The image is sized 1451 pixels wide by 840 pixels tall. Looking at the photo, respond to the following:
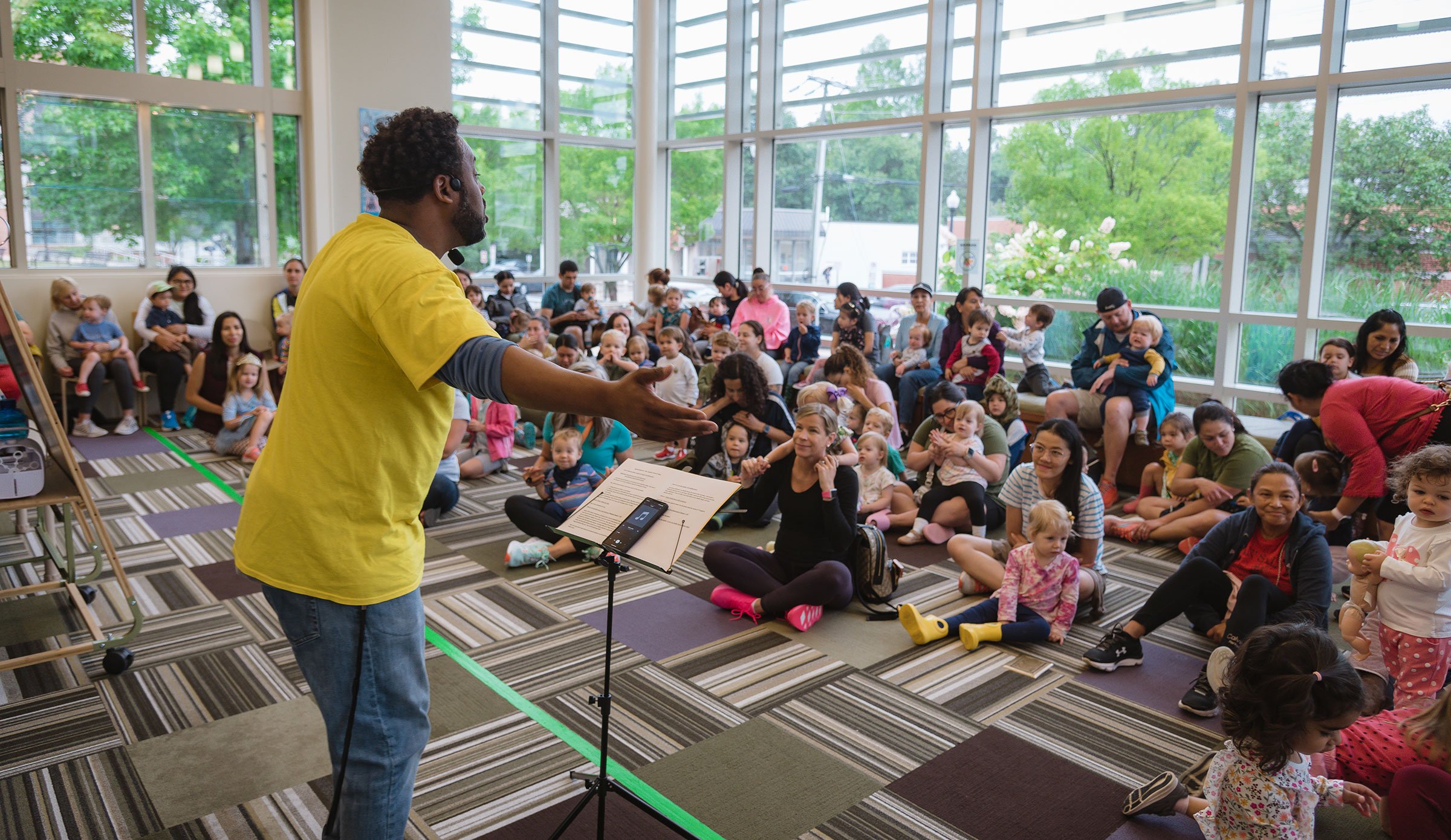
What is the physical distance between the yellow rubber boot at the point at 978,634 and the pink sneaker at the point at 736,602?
815mm

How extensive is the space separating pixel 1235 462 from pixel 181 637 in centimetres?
495

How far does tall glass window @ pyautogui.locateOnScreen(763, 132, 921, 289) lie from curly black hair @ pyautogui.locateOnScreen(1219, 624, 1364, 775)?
7.28 meters

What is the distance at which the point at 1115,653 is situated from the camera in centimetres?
354

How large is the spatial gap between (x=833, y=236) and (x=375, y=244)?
29.6 feet

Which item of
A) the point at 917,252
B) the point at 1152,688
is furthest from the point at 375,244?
the point at 917,252

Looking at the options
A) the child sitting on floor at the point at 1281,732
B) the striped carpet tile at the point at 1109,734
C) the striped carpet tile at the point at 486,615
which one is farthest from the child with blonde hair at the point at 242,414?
the child sitting on floor at the point at 1281,732

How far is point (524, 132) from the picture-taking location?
11.3 metres

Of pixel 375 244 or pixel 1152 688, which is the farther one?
pixel 1152 688

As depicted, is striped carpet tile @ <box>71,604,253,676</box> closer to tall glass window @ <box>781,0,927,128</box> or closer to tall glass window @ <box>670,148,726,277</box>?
tall glass window @ <box>781,0,927,128</box>

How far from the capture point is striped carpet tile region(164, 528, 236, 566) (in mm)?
4742

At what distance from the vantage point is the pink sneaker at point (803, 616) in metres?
3.85

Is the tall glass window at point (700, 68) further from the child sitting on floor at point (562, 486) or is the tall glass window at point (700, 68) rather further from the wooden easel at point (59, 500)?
the wooden easel at point (59, 500)

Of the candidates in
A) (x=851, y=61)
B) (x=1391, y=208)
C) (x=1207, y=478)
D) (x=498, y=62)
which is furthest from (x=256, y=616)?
(x=498, y=62)

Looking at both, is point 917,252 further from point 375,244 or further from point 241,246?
point 375,244
